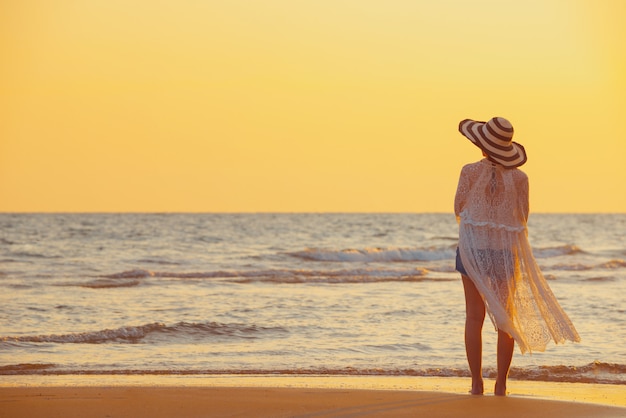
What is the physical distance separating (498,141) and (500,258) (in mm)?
735

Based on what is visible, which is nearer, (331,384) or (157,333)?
(331,384)

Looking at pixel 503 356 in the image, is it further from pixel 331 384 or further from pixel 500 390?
pixel 331 384

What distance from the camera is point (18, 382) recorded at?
755cm

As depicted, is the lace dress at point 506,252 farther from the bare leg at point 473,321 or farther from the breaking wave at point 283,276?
the breaking wave at point 283,276

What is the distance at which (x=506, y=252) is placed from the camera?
639cm

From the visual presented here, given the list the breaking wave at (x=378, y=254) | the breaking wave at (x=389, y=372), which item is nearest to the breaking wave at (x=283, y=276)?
the breaking wave at (x=378, y=254)

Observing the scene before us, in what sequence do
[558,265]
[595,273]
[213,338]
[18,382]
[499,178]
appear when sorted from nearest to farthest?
1. [499,178]
2. [18,382]
3. [213,338]
4. [595,273]
5. [558,265]

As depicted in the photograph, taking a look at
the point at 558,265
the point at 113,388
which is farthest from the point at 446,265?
the point at 113,388

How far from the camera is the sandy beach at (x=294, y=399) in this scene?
5.79 m

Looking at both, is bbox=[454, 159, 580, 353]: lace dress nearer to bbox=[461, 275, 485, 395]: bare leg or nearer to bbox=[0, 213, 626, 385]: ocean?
bbox=[461, 275, 485, 395]: bare leg

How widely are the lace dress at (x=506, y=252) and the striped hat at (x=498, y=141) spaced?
2.7 inches

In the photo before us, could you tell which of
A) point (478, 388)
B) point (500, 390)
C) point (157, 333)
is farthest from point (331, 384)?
point (157, 333)

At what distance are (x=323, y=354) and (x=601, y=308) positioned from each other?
5015 millimetres

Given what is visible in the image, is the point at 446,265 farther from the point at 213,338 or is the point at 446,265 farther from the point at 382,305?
the point at 213,338
